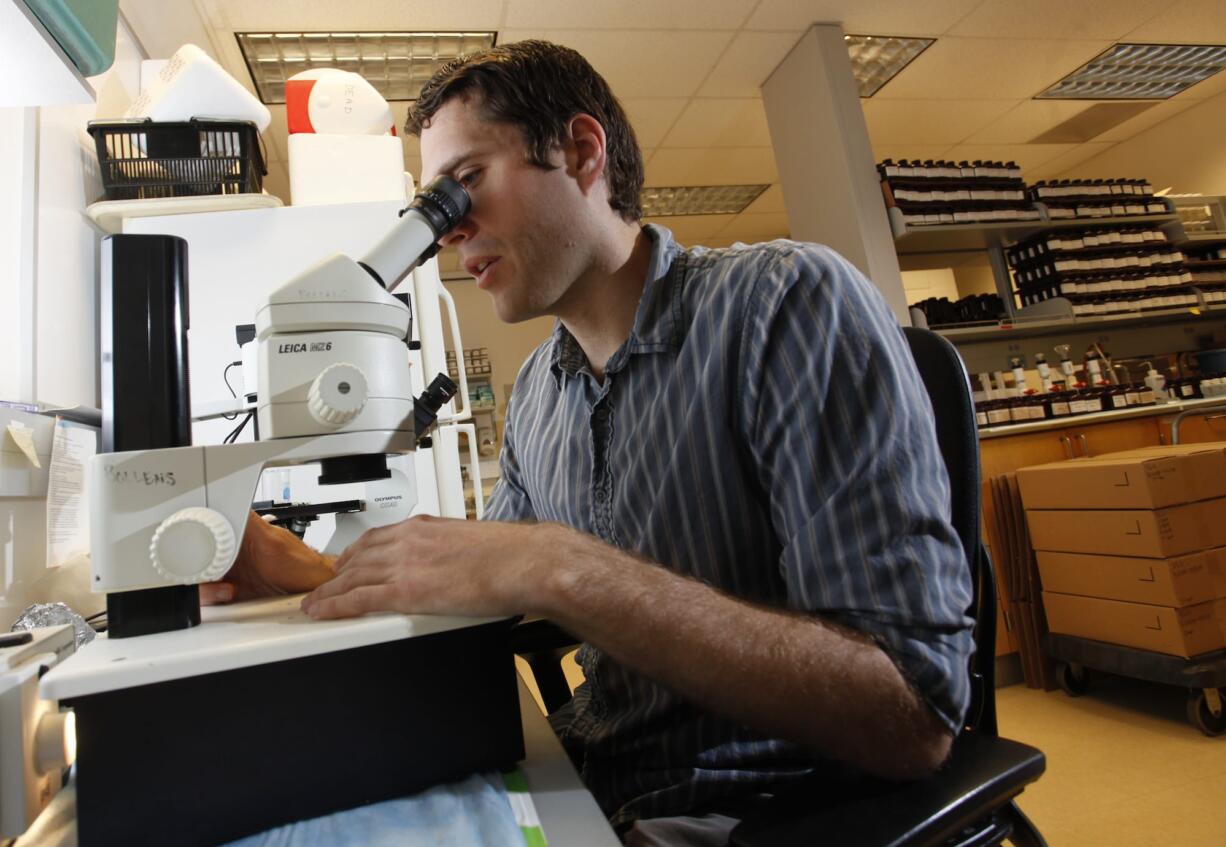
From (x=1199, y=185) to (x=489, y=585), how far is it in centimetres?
624

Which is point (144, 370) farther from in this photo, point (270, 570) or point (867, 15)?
point (867, 15)

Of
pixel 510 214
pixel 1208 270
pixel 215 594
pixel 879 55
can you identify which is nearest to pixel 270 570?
pixel 215 594

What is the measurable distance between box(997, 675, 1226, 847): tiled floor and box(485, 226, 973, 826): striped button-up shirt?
1330mm

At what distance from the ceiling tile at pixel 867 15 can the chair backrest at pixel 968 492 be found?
2.78 metres

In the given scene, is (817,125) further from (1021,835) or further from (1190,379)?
(1021,835)

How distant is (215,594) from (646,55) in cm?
319

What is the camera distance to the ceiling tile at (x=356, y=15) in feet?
8.83

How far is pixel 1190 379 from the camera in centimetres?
361

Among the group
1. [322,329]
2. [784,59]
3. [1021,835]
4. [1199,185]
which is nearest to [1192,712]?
[1021,835]

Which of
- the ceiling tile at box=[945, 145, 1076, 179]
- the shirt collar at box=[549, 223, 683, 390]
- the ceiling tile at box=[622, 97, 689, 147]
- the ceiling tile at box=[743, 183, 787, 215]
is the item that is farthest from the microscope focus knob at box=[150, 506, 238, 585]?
the ceiling tile at box=[945, 145, 1076, 179]

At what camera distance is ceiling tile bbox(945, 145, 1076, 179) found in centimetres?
490

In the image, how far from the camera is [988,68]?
12.3ft

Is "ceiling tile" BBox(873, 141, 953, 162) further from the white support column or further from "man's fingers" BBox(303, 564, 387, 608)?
"man's fingers" BBox(303, 564, 387, 608)

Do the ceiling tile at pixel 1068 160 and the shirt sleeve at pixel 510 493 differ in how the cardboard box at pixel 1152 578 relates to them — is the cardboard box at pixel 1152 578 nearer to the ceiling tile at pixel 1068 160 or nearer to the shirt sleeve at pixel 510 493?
the shirt sleeve at pixel 510 493
